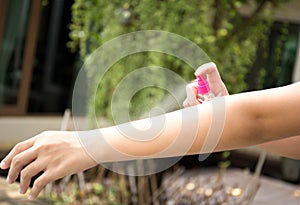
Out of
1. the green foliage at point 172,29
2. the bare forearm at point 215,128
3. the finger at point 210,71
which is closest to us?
the bare forearm at point 215,128

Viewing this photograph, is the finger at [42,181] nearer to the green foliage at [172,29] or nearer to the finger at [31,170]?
the finger at [31,170]

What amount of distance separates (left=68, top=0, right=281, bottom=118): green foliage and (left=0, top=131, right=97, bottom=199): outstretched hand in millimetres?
2242

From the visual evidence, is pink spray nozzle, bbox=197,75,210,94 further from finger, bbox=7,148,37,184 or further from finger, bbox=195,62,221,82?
finger, bbox=7,148,37,184

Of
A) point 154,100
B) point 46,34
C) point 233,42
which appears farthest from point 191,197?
point 46,34

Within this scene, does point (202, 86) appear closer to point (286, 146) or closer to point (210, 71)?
point (210, 71)

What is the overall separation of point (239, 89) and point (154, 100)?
0.65 meters

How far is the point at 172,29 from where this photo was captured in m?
2.87

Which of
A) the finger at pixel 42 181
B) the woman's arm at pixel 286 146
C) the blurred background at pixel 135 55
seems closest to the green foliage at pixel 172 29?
the blurred background at pixel 135 55

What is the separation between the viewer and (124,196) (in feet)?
10.9

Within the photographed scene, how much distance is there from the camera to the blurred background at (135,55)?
2924 mm

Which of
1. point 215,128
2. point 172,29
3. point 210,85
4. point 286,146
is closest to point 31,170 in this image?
point 215,128

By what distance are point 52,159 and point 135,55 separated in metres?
2.51

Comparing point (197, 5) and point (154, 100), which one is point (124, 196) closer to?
point (154, 100)

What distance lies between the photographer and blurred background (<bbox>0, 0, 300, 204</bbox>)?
9.59ft
